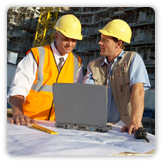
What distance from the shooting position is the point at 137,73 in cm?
169

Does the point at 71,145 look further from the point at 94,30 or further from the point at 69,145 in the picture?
the point at 94,30

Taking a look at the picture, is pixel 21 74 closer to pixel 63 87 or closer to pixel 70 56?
pixel 70 56

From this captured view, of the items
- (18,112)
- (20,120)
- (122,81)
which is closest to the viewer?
(20,120)

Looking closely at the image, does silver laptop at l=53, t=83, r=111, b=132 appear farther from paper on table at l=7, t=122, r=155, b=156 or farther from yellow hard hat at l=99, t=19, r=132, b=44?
yellow hard hat at l=99, t=19, r=132, b=44

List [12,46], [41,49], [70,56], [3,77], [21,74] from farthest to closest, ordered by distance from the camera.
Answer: [12,46] → [70,56] → [41,49] → [21,74] → [3,77]

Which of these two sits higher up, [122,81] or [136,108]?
[122,81]

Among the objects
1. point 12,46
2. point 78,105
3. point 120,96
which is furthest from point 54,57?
point 12,46

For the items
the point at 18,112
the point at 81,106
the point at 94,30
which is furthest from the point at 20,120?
the point at 94,30

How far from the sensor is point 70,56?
82.2 inches

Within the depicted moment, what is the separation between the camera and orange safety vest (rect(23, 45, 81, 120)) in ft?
5.96

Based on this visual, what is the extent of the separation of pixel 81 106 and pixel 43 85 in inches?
32.2

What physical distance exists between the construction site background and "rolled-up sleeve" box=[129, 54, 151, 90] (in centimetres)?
1170

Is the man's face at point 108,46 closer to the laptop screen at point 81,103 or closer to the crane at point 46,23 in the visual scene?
the laptop screen at point 81,103

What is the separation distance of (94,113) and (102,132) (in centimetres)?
15
